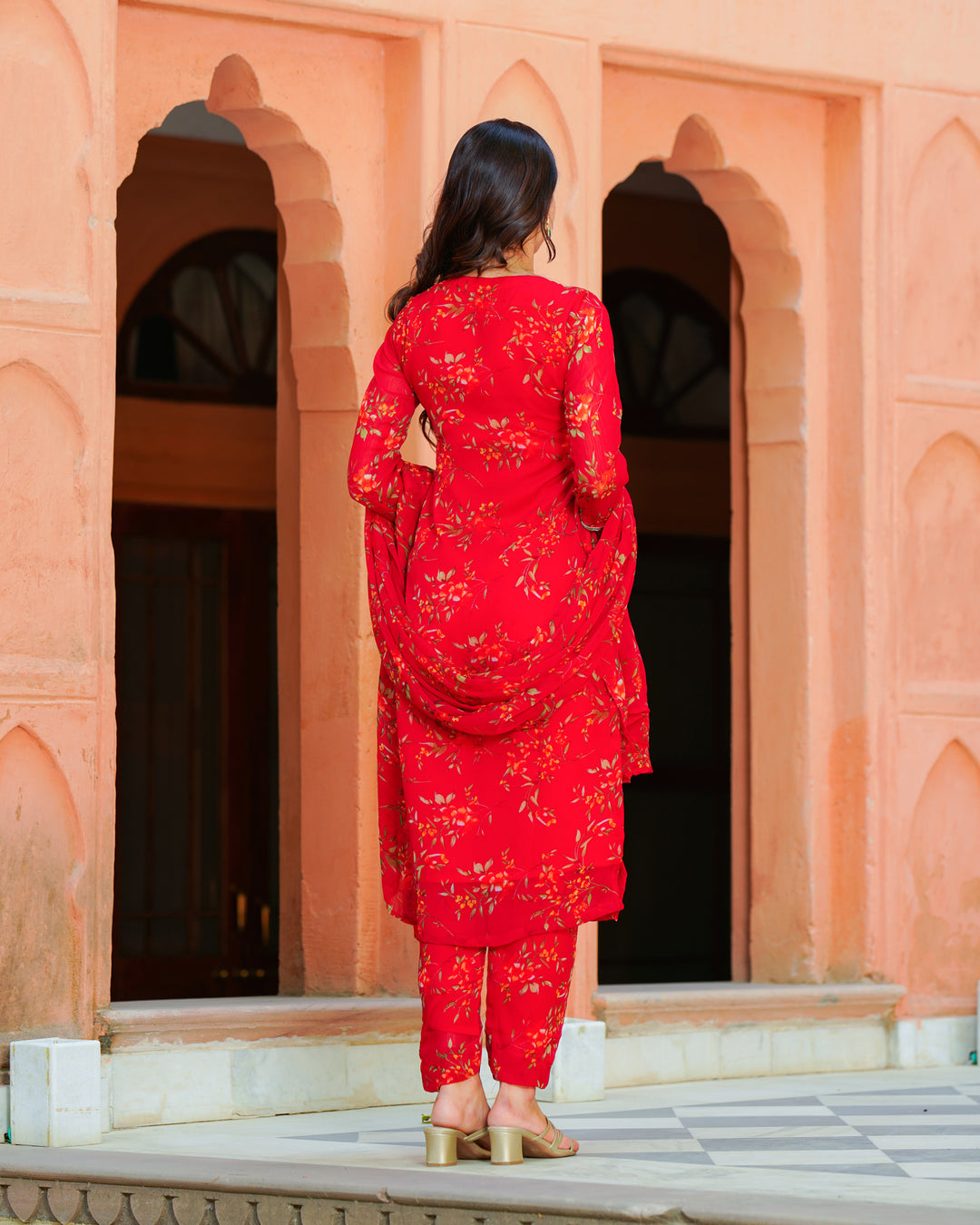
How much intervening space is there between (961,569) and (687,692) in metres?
3.06

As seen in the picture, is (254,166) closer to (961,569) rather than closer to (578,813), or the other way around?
(961,569)

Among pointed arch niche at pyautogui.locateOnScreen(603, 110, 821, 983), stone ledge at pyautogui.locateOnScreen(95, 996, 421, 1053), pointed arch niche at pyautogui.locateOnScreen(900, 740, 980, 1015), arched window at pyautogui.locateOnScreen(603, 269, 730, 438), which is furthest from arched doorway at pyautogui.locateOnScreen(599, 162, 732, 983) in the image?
stone ledge at pyautogui.locateOnScreen(95, 996, 421, 1053)

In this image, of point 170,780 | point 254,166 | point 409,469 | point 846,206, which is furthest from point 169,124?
point 409,469

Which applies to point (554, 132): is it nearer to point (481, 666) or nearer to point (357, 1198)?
point (481, 666)

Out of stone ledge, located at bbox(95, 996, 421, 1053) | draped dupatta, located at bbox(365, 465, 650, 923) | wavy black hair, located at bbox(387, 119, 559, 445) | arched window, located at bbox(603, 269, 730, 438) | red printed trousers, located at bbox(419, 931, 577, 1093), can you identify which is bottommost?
stone ledge, located at bbox(95, 996, 421, 1053)

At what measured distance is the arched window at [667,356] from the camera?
8742 millimetres

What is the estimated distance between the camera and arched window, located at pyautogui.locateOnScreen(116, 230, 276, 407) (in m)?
8.20

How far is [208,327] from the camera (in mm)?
8352

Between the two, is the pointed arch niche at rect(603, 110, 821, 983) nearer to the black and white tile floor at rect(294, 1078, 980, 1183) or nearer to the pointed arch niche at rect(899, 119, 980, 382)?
the pointed arch niche at rect(899, 119, 980, 382)

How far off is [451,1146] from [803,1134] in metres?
0.85

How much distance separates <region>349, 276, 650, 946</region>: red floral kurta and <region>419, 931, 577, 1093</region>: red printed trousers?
50 mm

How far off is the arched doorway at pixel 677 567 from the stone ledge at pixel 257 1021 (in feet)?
12.5

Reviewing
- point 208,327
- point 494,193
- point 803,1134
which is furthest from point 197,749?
point 494,193

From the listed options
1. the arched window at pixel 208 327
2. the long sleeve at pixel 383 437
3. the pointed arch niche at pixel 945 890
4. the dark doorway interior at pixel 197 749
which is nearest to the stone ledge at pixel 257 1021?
the long sleeve at pixel 383 437
